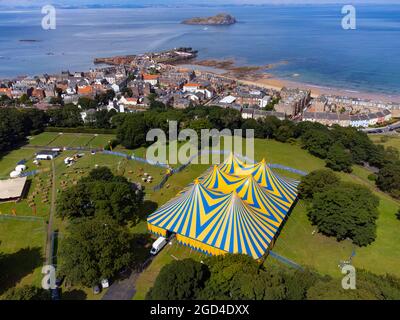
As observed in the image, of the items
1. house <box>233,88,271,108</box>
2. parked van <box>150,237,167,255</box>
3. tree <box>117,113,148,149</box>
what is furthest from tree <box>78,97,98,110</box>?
parked van <box>150,237,167,255</box>

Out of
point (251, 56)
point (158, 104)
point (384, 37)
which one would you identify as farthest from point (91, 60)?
point (384, 37)

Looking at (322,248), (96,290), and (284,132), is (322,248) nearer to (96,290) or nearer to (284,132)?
(96,290)

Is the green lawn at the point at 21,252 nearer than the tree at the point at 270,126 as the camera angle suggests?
Yes

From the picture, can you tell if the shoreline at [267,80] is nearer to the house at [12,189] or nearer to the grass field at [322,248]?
the grass field at [322,248]

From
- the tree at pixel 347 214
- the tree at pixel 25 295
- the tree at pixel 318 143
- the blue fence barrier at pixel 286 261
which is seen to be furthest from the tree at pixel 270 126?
the tree at pixel 25 295

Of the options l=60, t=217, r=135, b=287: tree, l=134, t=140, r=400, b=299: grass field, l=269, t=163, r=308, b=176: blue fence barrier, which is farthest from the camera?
l=269, t=163, r=308, b=176: blue fence barrier

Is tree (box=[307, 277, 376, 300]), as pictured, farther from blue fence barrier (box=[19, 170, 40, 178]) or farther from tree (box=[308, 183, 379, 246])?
blue fence barrier (box=[19, 170, 40, 178])
